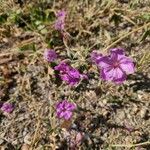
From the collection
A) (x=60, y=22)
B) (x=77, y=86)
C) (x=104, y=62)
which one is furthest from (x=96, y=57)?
(x=60, y=22)

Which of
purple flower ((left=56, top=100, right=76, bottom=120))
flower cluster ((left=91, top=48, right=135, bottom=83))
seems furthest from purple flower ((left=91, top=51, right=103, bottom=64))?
purple flower ((left=56, top=100, right=76, bottom=120))

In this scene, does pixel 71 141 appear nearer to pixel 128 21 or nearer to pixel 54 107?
pixel 54 107

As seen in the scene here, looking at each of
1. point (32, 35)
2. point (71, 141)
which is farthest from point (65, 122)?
point (32, 35)

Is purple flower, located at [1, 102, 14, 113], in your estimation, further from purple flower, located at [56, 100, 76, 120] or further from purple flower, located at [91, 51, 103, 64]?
purple flower, located at [91, 51, 103, 64]

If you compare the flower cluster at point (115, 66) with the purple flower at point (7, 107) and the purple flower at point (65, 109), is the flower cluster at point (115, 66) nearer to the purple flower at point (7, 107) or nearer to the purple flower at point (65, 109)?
the purple flower at point (65, 109)

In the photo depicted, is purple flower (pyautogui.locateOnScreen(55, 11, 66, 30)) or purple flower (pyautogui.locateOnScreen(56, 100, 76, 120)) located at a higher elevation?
purple flower (pyautogui.locateOnScreen(55, 11, 66, 30))

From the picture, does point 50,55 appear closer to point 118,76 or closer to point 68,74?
point 68,74

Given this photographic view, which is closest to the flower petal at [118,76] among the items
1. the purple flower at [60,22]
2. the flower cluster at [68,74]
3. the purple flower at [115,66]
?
the purple flower at [115,66]
